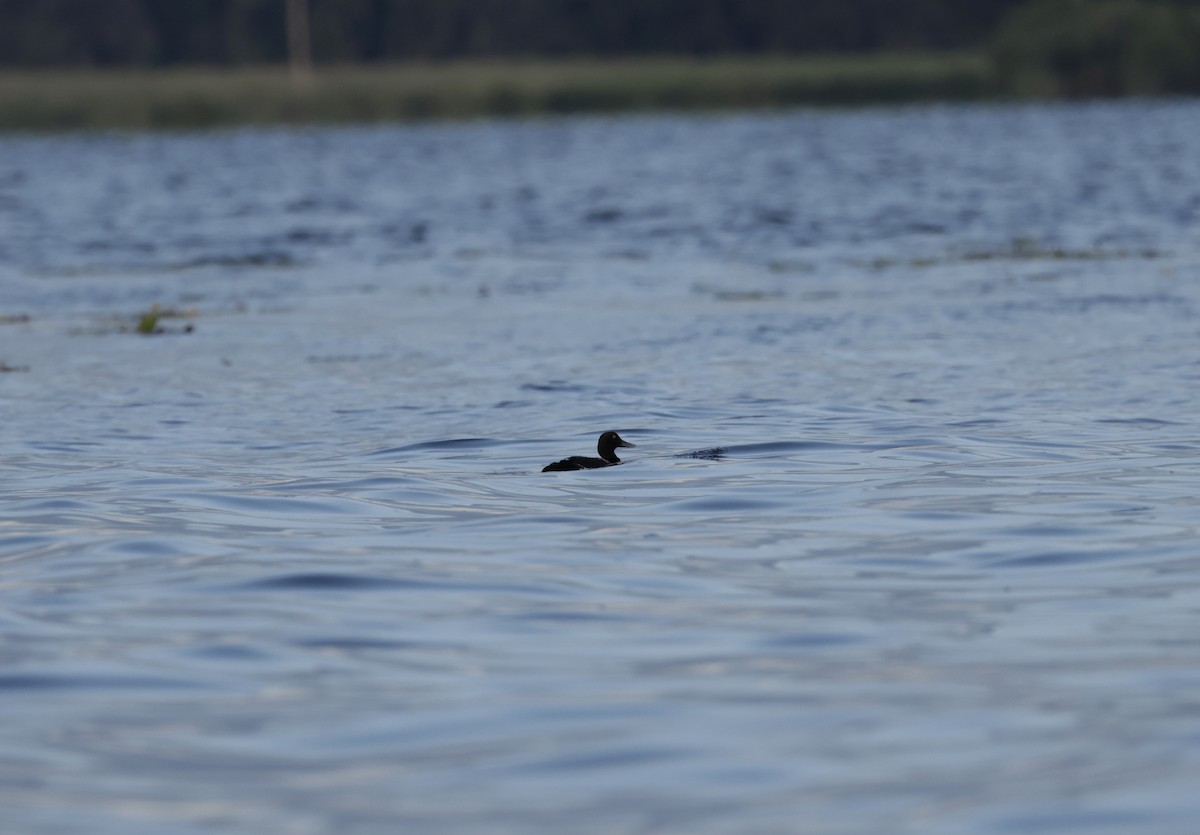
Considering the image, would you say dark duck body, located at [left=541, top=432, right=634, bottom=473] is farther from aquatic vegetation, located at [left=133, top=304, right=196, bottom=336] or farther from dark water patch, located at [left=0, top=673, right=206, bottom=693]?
aquatic vegetation, located at [left=133, top=304, right=196, bottom=336]

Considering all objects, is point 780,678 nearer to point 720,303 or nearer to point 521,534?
point 521,534

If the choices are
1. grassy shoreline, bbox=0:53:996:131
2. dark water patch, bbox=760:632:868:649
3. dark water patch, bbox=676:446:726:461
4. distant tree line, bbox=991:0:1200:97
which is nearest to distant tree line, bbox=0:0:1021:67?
grassy shoreline, bbox=0:53:996:131

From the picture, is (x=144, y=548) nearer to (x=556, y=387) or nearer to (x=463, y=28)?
(x=556, y=387)

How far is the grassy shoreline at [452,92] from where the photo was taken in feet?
262

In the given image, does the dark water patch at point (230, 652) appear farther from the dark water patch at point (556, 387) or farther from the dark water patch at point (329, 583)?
the dark water patch at point (556, 387)

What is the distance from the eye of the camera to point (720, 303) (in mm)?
20344

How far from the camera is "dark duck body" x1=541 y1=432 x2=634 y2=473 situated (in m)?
11.3

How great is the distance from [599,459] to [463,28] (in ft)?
367

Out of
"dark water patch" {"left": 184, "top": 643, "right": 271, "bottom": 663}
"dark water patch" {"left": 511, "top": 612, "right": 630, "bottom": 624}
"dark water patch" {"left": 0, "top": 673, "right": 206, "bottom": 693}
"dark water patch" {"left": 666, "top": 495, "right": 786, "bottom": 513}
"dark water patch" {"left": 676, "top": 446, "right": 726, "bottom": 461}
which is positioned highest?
"dark water patch" {"left": 0, "top": 673, "right": 206, "bottom": 693}

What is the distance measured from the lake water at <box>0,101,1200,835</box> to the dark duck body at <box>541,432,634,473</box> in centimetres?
10

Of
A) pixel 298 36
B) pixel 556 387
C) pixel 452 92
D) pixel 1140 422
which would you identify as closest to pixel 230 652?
pixel 1140 422

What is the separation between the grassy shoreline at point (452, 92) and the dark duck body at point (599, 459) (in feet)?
214

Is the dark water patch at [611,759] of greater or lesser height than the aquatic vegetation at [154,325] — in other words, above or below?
above

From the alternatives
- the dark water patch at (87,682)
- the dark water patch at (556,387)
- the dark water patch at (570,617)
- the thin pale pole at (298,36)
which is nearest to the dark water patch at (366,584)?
the dark water patch at (570,617)
